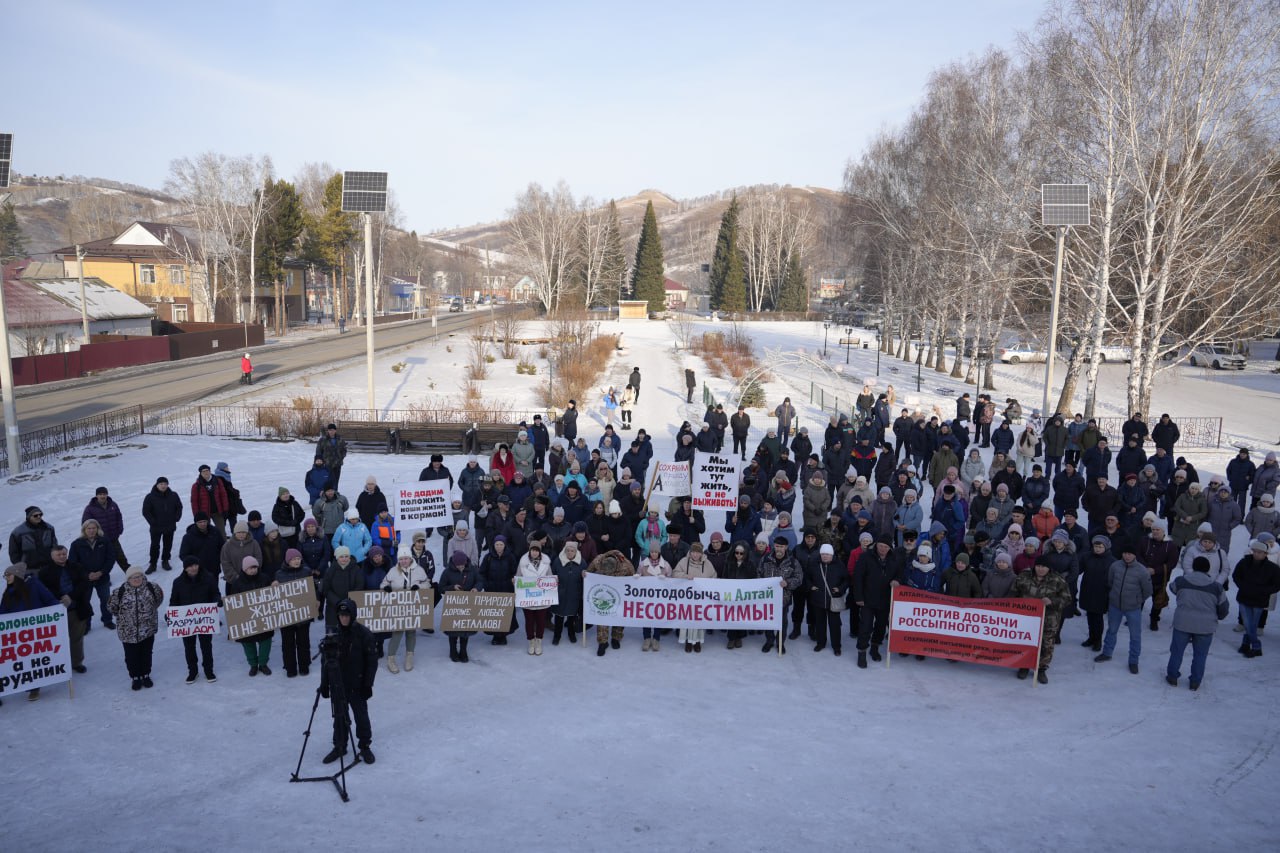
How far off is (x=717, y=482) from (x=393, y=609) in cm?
632

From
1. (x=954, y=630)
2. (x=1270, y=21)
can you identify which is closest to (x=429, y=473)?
(x=954, y=630)

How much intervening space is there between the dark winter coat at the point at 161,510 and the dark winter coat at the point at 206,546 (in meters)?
2.34

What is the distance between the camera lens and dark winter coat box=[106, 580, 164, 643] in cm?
891

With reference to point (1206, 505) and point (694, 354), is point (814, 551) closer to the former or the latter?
point (1206, 505)

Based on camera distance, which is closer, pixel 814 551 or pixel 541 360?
pixel 814 551

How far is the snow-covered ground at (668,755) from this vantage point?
686cm

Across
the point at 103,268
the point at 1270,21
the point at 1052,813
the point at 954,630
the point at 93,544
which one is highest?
the point at 1270,21

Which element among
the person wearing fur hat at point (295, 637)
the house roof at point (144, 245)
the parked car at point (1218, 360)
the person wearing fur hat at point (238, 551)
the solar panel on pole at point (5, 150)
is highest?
the house roof at point (144, 245)

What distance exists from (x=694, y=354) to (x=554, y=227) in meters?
33.2

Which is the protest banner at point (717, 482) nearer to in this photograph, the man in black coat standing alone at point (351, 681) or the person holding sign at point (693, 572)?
the person holding sign at point (693, 572)

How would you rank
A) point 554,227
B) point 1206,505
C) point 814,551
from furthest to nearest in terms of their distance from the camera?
point 554,227 → point 1206,505 → point 814,551

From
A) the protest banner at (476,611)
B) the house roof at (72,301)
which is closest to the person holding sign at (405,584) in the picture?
the protest banner at (476,611)

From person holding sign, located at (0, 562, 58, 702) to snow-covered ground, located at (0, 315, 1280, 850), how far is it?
105 centimetres

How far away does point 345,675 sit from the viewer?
7.65m
